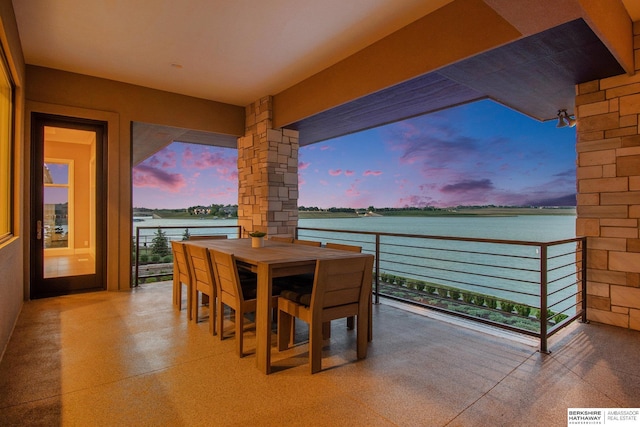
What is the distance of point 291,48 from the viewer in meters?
3.94

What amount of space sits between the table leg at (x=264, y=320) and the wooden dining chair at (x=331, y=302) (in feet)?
0.83

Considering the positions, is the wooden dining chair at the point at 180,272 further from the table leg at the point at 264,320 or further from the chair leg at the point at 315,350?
the chair leg at the point at 315,350

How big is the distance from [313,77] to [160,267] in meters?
3.91

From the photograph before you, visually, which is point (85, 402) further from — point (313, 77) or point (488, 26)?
point (313, 77)

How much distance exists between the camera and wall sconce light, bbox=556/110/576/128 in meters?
4.52

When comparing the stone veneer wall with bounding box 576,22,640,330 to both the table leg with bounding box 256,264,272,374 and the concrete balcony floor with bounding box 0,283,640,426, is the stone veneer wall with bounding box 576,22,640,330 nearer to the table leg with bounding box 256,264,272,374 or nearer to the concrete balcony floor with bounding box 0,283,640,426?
the concrete balcony floor with bounding box 0,283,640,426

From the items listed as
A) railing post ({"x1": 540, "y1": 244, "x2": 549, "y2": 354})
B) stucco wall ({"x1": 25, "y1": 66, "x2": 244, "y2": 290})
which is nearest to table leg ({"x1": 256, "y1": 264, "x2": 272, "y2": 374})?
railing post ({"x1": 540, "y1": 244, "x2": 549, "y2": 354})

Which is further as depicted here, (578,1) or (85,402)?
(578,1)

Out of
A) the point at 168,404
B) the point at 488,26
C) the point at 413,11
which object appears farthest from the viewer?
the point at 413,11

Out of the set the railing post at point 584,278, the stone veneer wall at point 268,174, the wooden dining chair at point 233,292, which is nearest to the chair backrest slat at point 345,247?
the wooden dining chair at point 233,292

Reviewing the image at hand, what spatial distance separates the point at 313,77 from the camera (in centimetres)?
474

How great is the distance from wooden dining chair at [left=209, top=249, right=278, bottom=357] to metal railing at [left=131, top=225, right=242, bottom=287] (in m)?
2.66

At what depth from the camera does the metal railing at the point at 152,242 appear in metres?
5.11

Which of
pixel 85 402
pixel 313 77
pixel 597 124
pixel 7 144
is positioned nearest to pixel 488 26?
pixel 597 124
